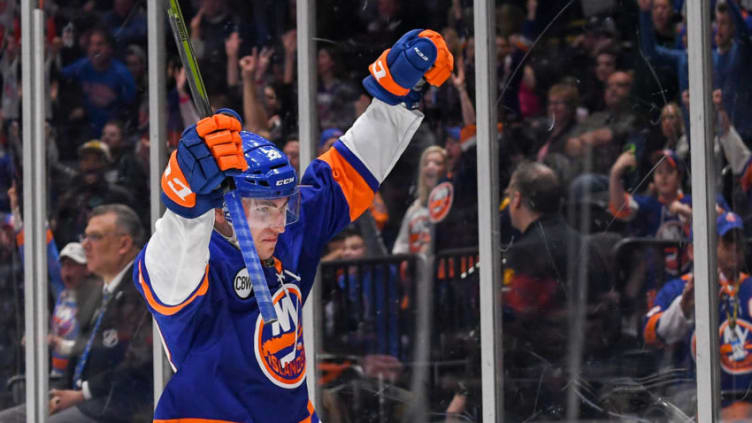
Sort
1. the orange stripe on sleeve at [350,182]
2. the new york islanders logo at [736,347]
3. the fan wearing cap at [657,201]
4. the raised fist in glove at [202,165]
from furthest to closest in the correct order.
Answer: the fan wearing cap at [657,201], the new york islanders logo at [736,347], the orange stripe on sleeve at [350,182], the raised fist in glove at [202,165]

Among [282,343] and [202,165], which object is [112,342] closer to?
[282,343]

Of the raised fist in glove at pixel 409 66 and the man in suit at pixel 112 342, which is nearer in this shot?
the raised fist in glove at pixel 409 66

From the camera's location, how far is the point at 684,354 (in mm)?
3988

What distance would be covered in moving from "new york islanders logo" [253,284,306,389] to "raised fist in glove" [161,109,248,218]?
1.38ft

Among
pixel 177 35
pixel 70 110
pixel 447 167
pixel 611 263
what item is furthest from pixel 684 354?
pixel 70 110

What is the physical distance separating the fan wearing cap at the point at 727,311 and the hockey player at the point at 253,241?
1.42m

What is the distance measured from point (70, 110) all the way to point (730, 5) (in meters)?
2.99

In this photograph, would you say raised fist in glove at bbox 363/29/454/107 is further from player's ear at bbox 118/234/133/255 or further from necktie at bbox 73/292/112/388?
necktie at bbox 73/292/112/388

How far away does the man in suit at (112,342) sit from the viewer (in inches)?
200

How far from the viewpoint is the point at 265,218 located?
2.72 meters

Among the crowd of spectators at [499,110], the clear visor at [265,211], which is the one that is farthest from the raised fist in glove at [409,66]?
the crowd of spectators at [499,110]

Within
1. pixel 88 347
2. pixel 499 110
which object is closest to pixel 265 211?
pixel 499 110

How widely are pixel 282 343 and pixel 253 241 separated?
29 centimetres

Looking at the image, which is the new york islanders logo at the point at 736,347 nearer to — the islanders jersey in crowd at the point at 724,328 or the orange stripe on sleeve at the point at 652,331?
the islanders jersey in crowd at the point at 724,328
